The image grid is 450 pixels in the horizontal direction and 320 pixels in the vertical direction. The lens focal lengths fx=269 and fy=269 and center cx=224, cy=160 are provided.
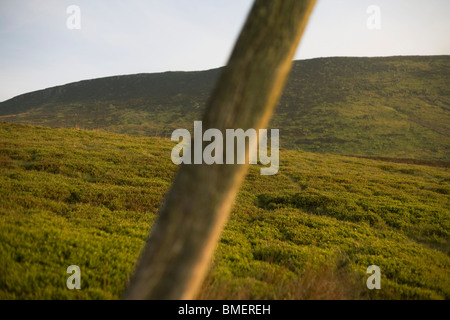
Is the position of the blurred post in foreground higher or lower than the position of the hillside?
lower

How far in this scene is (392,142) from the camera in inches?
2125

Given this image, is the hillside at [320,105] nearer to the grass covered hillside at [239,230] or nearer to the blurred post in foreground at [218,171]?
the grass covered hillside at [239,230]

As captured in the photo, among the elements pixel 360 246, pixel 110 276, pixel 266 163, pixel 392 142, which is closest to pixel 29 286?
pixel 110 276

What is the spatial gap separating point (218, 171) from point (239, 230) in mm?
8367

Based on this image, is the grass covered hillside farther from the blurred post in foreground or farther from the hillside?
the hillside

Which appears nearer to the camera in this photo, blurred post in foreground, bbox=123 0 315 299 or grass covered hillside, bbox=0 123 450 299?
blurred post in foreground, bbox=123 0 315 299

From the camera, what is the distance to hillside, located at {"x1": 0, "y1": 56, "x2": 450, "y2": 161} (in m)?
56.3

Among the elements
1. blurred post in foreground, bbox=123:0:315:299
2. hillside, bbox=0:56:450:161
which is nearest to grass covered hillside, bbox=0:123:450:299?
blurred post in foreground, bbox=123:0:315:299

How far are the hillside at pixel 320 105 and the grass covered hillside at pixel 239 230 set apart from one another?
126ft

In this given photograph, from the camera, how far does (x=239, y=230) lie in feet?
33.5

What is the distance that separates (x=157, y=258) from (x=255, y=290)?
3.69 m

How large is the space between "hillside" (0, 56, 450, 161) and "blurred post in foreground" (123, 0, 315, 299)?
169 ft

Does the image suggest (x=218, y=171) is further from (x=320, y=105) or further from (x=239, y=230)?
(x=320, y=105)
